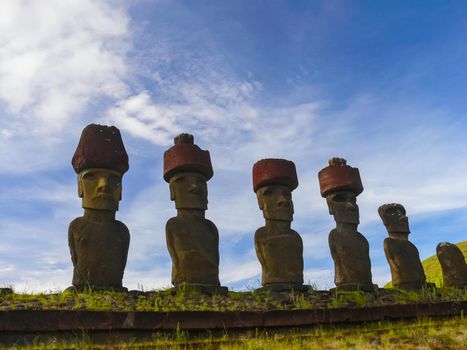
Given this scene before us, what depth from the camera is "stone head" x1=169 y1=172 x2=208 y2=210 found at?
9.73 meters

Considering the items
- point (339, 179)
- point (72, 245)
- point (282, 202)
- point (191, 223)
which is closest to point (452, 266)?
point (339, 179)

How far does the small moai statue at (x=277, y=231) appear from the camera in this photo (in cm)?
1011

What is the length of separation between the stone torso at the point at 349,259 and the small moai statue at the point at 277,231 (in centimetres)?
92

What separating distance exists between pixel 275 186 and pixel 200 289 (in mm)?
2845

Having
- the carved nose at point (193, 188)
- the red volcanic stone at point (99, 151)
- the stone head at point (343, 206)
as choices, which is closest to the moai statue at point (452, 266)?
the stone head at point (343, 206)

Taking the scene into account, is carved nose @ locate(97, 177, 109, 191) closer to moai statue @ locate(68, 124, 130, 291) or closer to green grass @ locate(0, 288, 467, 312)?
moai statue @ locate(68, 124, 130, 291)

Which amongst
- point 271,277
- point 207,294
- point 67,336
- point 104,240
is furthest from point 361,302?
point 67,336

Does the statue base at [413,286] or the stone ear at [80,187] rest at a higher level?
the stone ear at [80,187]

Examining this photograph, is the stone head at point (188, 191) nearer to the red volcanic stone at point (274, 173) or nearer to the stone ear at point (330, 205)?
the red volcanic stone at point (274, 173)

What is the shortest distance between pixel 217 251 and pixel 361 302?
8.46 ft

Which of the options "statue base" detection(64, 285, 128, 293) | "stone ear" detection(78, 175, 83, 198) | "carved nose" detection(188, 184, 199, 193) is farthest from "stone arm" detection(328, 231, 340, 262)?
"stone ear" detection(78, 175, 83, 198)

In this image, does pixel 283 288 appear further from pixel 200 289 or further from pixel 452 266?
pixel 452 266

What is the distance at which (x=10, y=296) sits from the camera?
25.3 feet

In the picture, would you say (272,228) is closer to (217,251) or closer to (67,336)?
(217,251)
